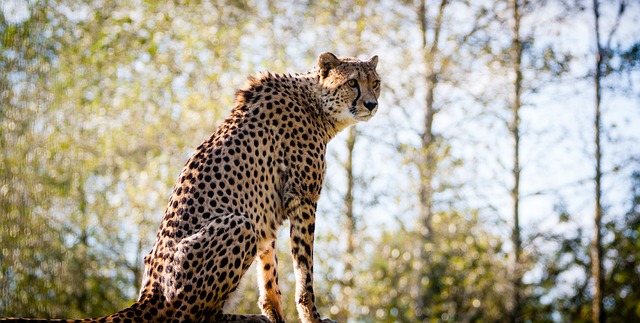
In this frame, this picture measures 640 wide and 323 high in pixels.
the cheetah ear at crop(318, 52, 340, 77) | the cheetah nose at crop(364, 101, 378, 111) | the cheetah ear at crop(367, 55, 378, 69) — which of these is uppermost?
the cheetah ear at crop(367, 55, 378, 69)

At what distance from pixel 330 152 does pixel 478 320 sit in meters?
3.88

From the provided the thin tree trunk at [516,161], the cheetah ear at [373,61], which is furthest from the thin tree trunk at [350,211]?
the cheetah ear at [373,61]

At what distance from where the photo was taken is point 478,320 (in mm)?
14031

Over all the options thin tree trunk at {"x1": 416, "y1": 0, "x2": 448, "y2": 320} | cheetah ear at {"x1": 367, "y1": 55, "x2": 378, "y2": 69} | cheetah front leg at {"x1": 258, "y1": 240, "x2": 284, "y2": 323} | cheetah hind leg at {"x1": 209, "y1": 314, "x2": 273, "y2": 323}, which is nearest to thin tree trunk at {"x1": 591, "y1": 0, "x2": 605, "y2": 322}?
thin tree trunk at {"x1": 416, "y1": 0, "x2": 448, "y2": 320}

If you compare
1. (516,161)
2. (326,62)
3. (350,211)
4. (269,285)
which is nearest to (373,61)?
(326,62)

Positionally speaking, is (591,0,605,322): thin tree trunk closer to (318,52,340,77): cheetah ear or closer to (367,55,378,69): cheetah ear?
(367,55,378,69): cheetah ear

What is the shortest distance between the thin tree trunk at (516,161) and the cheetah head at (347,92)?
23.4ft

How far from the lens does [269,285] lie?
5.18 m

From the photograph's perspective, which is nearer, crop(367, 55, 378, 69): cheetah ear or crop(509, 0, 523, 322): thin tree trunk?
crop(367, 55, 378, 69): cheetah ear

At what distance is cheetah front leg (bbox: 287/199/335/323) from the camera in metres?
4.94

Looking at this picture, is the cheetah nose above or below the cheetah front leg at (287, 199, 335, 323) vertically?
above

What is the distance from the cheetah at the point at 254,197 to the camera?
4324 millimetres

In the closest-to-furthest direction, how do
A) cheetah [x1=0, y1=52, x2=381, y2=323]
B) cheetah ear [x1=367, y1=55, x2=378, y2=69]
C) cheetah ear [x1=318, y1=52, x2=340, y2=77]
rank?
1. cheetah [x1=0, y1=52, x2=381, y2=323]
2. cheetah ear [x1=318, y1=52, x2=340, y2=77]
3. cheetah ear [x1=367, y1=55, x2=378, y2=69]

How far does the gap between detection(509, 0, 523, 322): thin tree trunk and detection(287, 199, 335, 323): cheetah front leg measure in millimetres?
7595
